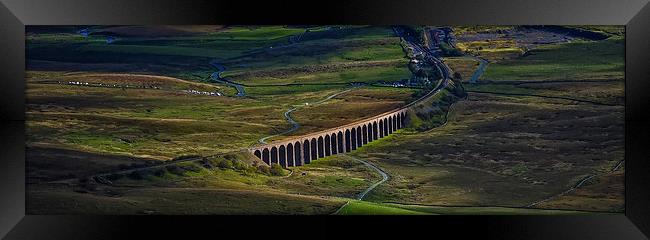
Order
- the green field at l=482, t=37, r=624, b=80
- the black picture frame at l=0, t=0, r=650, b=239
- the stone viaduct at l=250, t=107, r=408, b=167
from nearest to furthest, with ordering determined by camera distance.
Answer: the black picture frame at l=0, t=0, r=650, b=239 < the green field at l=482, t=37, r=624, b=80 < the stone viaduct at l=250, t=107, r=408, b=167

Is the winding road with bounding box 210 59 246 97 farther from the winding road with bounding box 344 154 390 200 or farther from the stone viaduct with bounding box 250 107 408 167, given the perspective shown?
the winding road with bounding box 344 154 390 200

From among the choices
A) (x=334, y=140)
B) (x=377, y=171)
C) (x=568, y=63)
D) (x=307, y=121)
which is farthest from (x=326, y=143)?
(x=568, y=63)

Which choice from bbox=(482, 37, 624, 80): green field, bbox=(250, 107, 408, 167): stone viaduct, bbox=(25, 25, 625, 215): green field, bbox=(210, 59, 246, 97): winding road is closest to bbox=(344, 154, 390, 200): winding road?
bbox=(25, 25, 625, 215): green field

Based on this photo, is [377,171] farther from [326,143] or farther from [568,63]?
[568,63]

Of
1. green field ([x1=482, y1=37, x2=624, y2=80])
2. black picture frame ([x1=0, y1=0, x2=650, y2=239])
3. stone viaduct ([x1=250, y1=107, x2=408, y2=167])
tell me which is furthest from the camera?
stone viaduct ([x1=250, y1=107, x2=408, y2=167])

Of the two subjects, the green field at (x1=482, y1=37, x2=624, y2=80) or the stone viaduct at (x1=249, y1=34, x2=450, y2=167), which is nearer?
the green field at (x1=482, y1=37, x2=624, y2=80)

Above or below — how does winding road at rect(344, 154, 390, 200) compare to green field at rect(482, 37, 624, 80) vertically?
below
